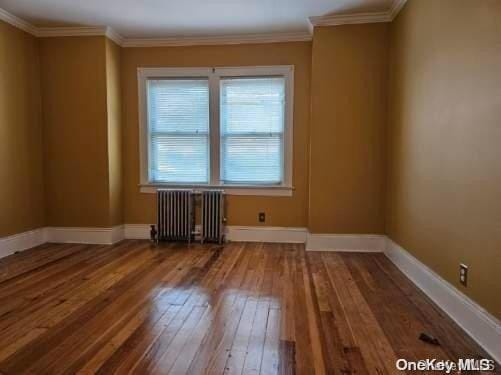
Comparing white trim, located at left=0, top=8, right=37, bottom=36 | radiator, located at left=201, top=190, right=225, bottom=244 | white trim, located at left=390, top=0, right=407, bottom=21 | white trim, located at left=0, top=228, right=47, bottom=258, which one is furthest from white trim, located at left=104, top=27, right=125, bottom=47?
white trim, located at left=390, top=0, right=407, bottom=21

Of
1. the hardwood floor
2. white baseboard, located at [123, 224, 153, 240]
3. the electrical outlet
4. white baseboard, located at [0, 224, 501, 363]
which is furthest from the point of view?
white baseboard, located at [123, 224, 153, 240]

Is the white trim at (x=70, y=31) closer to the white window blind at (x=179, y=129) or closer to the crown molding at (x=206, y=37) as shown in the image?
the crown molding at (x=206, y=37)

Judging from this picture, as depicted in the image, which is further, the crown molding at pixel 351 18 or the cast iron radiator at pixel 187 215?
the cast iron radiator at pixel 187 215

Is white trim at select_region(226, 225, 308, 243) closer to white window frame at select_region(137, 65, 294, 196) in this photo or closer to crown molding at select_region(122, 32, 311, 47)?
white window frame at select_region(137, 65, 294, 196)

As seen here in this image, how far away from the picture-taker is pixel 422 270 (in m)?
2.83

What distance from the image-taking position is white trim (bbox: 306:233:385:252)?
4.01 metres

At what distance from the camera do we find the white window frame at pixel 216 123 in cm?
434

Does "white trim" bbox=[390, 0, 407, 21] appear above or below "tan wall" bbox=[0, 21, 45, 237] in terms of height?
above

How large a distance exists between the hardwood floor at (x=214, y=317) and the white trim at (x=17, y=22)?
2.56m

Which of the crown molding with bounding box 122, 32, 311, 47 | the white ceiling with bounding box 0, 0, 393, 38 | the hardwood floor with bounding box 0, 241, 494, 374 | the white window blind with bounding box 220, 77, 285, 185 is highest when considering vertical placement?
the white ceiling with bounding box 0, 0, 393, 38

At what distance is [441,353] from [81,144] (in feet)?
13.8

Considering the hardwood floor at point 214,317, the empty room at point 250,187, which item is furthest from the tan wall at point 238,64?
the hardwood floor at point 214,317

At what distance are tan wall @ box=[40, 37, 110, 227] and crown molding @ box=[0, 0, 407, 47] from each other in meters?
0.09

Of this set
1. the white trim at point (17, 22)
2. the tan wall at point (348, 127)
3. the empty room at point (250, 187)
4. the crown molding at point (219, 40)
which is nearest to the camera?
the empty room at point (250, 187)
